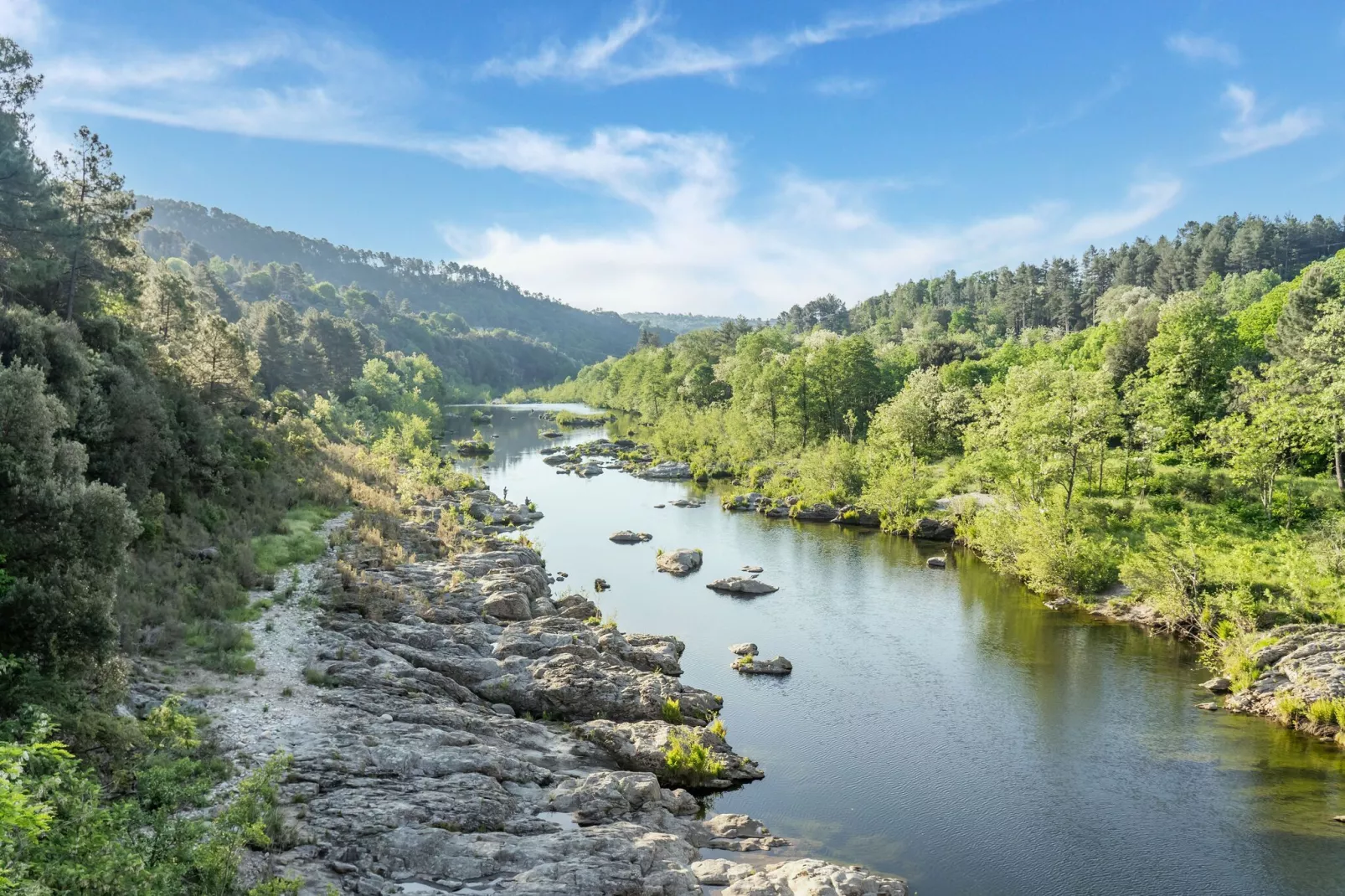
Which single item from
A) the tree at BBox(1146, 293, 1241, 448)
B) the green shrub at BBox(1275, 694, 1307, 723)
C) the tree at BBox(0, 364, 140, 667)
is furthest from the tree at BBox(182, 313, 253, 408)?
the tree at BBox(1146, 293, 1241, 448)

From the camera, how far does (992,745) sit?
2752 cm

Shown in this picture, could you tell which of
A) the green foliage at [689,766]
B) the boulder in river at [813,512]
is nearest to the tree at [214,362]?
the green foliage at [689,766]

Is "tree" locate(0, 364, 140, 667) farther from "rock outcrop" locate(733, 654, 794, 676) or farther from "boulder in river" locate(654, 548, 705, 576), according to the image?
"boulder in river" locate(654, 548, 705, 576)

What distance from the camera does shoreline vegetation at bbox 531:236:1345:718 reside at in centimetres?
3572

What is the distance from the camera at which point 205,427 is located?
127ft

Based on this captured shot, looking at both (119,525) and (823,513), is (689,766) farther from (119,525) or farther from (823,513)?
(823,513)

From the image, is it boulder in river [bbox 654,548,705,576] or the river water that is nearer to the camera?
the river water

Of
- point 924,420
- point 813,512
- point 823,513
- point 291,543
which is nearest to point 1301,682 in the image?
point 823,513

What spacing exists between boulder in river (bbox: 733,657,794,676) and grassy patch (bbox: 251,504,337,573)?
21.0 metres

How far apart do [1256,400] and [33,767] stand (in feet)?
196

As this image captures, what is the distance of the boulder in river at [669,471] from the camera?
89.7 m

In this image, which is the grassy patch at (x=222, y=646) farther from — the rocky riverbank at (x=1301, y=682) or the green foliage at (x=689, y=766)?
the rocky riverbank at (x=1301, y=682)

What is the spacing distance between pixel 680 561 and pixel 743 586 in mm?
5713

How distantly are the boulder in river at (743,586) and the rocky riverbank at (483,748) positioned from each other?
1048 centimetres
